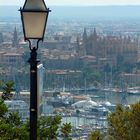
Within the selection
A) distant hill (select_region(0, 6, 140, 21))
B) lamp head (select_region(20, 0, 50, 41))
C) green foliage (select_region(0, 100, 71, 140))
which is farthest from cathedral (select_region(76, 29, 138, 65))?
distant hill (select_region(0, 6, 140, 21))

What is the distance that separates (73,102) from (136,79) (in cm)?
820

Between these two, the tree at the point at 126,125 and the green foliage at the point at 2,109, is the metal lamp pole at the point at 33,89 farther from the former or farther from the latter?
A: the tree at the point at 126,125

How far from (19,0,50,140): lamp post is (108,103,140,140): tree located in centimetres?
244

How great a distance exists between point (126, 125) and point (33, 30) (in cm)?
267

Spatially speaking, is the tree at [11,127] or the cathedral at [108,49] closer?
the tree at [11,127]

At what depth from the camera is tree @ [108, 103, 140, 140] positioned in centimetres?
500

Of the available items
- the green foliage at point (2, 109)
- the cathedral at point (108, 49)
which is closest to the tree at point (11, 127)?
the green foliage at point (2, 109)

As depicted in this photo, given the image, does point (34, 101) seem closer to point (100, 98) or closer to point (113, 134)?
point (113, 134)

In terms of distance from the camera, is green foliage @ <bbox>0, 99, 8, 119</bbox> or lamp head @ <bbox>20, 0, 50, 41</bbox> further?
green foliage @ <bbox>0, 99, 8, 119</bbox>

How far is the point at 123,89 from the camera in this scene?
113 feet

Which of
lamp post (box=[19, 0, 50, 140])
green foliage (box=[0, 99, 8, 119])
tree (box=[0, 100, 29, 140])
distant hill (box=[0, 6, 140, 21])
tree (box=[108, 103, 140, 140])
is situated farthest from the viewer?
distant hill (box=[0, 6, 140, 21])

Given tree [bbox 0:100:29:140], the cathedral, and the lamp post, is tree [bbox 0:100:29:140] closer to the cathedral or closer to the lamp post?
the lamp post

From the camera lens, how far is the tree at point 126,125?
5.00 meters

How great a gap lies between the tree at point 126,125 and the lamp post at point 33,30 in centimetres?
244
